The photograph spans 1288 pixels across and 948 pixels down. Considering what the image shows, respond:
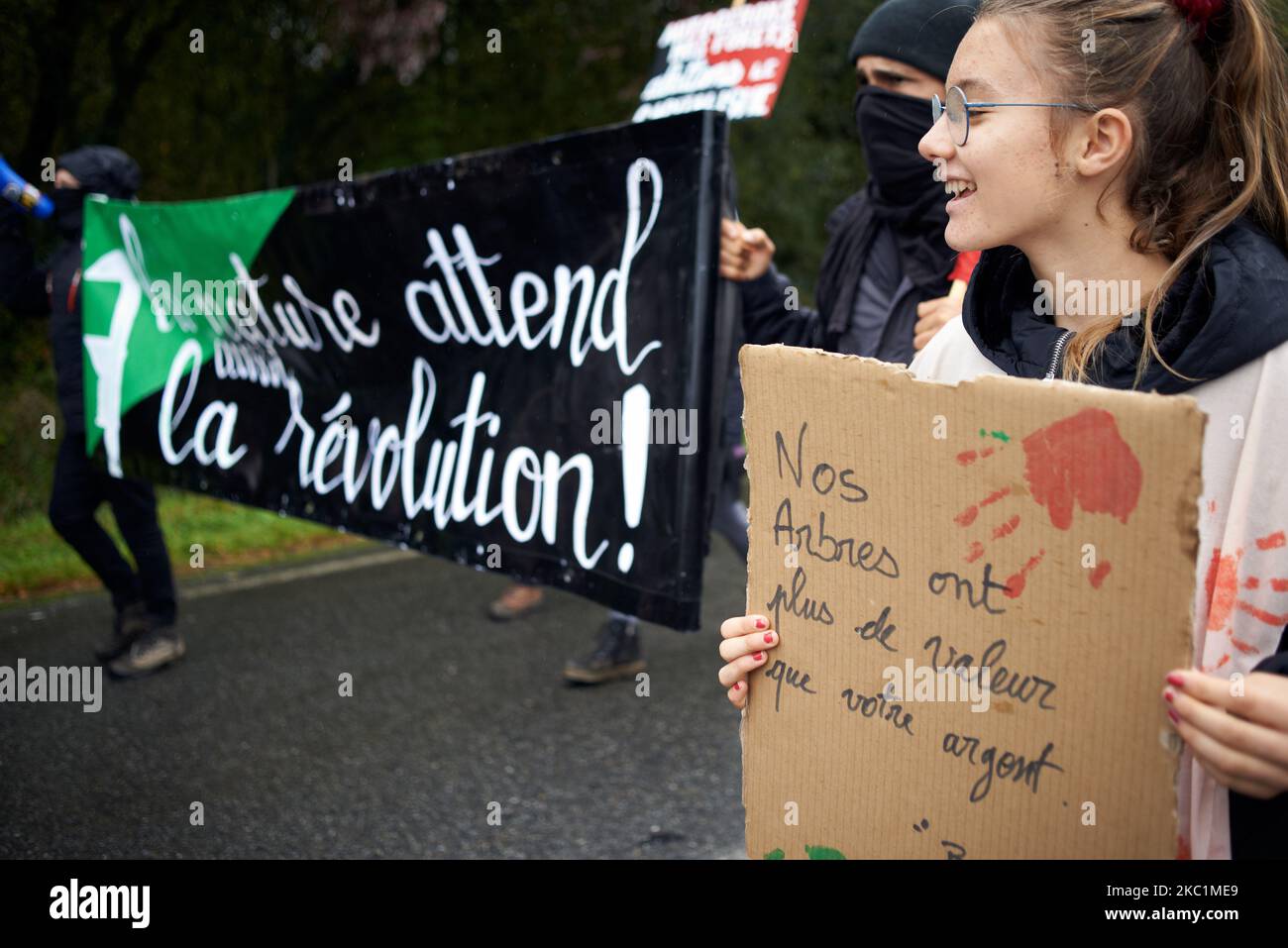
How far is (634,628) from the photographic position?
4.67 metres

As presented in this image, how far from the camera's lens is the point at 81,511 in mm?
4555

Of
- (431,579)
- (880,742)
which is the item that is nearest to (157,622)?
(431,579)

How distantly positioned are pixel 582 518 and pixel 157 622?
2.67 metres

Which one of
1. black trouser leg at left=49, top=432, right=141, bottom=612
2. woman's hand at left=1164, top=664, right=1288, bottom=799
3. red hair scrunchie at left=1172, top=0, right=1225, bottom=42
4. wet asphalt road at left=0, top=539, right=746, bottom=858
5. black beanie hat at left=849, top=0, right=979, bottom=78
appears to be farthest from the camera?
black trouser leg at left=49, top=432, right=141, bottom=612

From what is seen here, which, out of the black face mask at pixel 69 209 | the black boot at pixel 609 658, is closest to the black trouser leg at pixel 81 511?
the black face mask at pixel 69 209

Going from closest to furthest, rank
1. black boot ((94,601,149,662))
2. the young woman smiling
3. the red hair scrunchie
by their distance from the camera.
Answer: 1. the young woman smiling
2. the red hair scrunchie
3. black boot ((94,601,149,662))

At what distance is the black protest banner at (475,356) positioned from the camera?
8.73 ft

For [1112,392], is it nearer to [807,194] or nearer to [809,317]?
[809,317]

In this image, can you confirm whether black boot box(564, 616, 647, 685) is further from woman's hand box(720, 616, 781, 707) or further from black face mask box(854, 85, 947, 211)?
woman's hand box(720, 616, 781, 707)

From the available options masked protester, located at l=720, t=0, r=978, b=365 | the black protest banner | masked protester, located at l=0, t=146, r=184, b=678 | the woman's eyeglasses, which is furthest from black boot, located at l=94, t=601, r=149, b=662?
the woman's eyeglasses

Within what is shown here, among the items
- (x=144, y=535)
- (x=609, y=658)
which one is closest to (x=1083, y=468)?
(x=609, y=658)

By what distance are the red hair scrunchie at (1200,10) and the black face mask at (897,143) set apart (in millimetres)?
1118

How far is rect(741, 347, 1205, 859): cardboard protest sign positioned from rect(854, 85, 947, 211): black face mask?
4.40 ft

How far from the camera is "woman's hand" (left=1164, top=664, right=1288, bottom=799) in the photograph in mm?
1101
